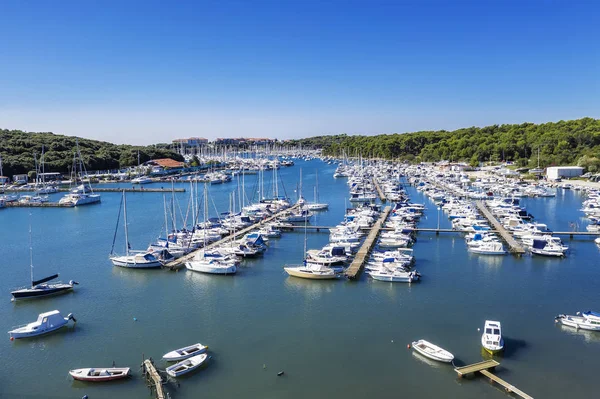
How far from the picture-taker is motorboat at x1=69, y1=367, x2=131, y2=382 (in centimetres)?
1636

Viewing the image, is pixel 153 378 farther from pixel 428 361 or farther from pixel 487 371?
pixel 487 371

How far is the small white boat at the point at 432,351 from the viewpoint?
56.6 ft

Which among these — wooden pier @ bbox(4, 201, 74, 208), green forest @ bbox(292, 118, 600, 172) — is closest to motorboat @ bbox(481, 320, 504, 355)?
wooden pier @ bbox(4, 201, 74, 208)

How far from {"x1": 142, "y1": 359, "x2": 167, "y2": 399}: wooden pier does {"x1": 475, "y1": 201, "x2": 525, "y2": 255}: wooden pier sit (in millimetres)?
24912

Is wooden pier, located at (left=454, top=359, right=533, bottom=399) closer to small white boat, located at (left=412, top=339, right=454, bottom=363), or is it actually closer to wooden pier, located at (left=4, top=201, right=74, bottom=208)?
small white boat, located at (left=412, top=339, right=454, bottom=363)

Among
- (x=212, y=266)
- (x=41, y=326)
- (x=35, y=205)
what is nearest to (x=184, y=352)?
(x=41, y=326)

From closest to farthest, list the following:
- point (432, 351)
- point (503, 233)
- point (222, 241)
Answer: point (432, 351)
point (222, 241)
point (503, 233)

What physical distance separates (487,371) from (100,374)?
13805 millimetres

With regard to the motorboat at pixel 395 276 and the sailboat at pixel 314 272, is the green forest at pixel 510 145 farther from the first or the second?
the sailboat at pixel 314 272

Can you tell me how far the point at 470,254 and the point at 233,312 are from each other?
715 inches

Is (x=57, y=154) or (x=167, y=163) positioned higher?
(x=57, y=154)

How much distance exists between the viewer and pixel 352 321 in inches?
840

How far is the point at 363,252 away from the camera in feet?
102

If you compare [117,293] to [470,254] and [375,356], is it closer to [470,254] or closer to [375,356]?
[375,356]
